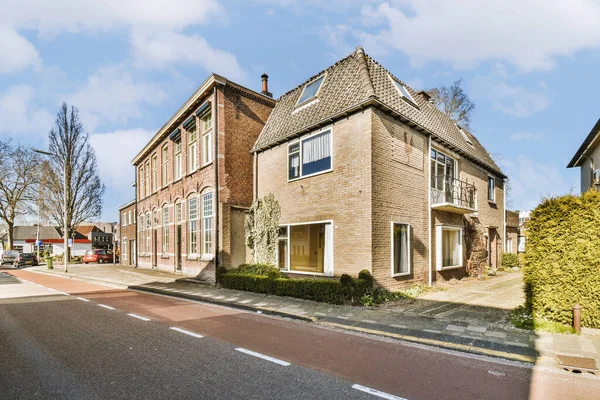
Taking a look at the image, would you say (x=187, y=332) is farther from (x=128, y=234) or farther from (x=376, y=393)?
(x=128, y=234)

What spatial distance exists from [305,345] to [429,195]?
9.42 m

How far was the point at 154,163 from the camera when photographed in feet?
87.5

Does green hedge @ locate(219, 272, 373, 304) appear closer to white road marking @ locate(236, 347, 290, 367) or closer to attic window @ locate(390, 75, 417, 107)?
white road marking @ locate(236, 347, 290, 367)

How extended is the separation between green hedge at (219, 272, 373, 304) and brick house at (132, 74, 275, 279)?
321 centimetres

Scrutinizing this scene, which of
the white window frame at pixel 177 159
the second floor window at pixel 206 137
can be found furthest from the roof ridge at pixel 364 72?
the white window frame at pixel 177 159

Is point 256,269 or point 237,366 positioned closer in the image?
point 237,366

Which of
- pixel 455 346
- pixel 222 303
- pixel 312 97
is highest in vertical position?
pixel 312 97

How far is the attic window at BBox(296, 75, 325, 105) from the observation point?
14503 millimetres

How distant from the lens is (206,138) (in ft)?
59.1

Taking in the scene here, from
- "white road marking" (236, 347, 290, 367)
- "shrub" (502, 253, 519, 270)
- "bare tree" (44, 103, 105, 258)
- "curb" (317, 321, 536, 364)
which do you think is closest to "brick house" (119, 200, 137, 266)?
"bare tree" (44, 103, 105, 258)

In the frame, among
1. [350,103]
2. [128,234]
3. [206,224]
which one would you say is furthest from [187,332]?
[128,234]

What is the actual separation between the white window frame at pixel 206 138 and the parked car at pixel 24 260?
32.8 meters

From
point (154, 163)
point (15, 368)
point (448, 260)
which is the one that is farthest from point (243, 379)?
point (154, 163)

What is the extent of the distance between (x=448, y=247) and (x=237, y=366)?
483 inches
